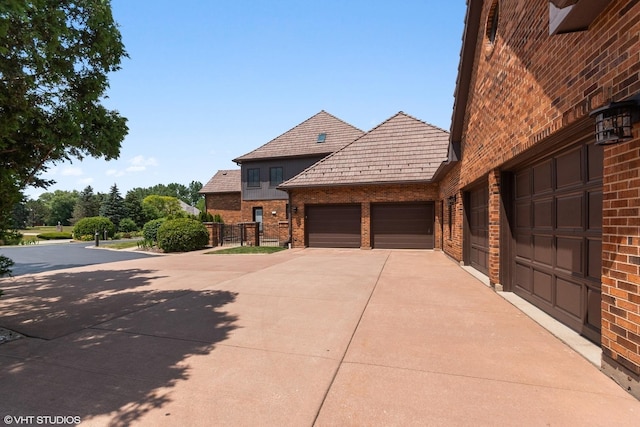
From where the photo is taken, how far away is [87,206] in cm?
5525

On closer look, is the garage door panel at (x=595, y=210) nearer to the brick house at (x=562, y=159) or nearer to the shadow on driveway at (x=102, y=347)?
the brick house at (x=562, y=159)

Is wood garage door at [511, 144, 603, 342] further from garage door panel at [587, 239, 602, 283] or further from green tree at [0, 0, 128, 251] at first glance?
green tree at [0, 0, 128, 251]

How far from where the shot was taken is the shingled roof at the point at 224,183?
92.1 ft

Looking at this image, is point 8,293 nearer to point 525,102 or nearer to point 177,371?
point 177,371

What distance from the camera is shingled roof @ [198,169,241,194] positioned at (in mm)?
28078

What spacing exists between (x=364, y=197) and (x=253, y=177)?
12.4m

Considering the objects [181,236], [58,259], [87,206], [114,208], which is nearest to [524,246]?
[181,236]

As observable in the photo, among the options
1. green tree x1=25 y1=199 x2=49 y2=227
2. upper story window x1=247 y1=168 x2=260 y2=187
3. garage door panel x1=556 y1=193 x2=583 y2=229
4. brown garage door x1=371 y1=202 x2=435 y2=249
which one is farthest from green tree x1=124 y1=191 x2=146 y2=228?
green tree x1=25 y1=199 x2=49 y2=227

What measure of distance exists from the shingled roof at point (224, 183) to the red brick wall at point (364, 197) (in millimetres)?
13233

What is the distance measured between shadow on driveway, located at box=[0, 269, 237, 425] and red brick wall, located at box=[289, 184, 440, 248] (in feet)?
31.1

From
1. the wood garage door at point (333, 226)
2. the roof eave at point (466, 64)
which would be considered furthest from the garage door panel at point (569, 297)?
the wood garage door at point (333, 226)

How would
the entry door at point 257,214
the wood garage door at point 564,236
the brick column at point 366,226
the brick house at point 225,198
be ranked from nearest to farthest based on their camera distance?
1. the wood garage door at point 564,236
2. the brick column at point 366,226
3. the entry door at point 257,214
4. the brick house at point 225,198

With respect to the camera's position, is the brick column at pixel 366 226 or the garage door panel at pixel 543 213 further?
the brick column at pixel 366 226

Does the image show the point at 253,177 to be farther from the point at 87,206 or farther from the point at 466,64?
the point at 87,206
